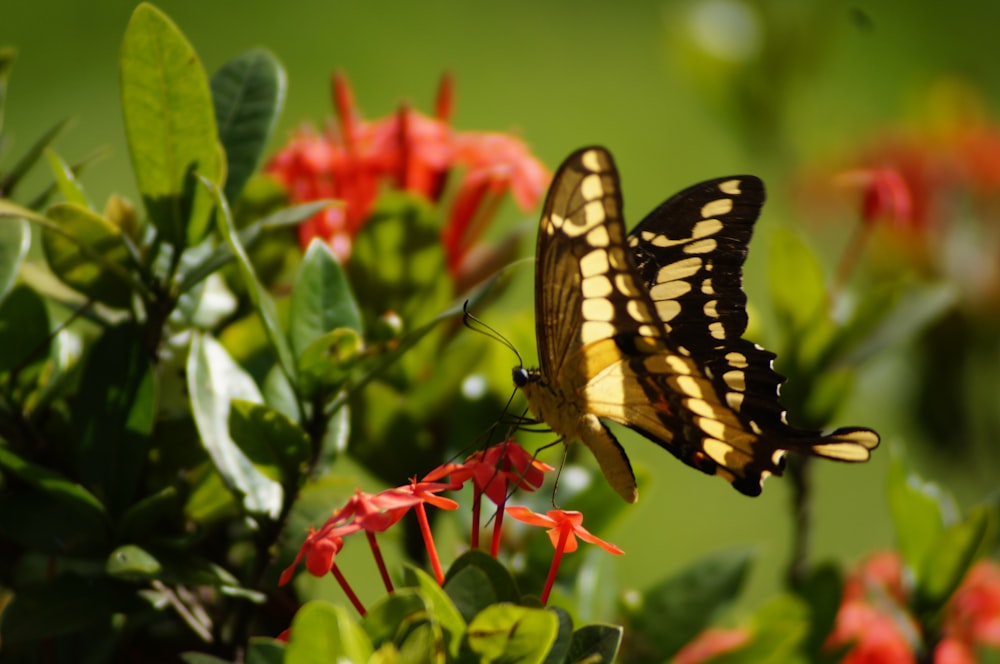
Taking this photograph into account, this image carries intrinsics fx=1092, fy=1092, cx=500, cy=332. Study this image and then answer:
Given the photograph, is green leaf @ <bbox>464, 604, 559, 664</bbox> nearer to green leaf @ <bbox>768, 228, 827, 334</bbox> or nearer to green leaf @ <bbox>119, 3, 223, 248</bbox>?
green leaf @ <bbox>119, 3, 223, 248</bbox>

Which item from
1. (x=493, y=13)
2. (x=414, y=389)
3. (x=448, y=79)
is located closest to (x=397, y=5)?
(x=493, y=13)

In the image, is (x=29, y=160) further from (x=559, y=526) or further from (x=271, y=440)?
(x=559, y=526)

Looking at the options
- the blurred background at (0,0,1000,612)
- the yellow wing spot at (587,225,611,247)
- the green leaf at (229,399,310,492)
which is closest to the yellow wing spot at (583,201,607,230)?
the yellow wing spot at (587,225,611,247)

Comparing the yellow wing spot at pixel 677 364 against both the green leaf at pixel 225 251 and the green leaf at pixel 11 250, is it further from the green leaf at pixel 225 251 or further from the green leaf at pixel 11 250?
the green leaf at pixel 11 250

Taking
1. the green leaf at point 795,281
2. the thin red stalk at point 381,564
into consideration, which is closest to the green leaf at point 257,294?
the thin red stalk at point 381,564

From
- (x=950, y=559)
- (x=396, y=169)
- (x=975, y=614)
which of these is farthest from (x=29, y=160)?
(x=975, y=614)

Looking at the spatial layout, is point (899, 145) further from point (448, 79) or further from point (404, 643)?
point (404, 643)
